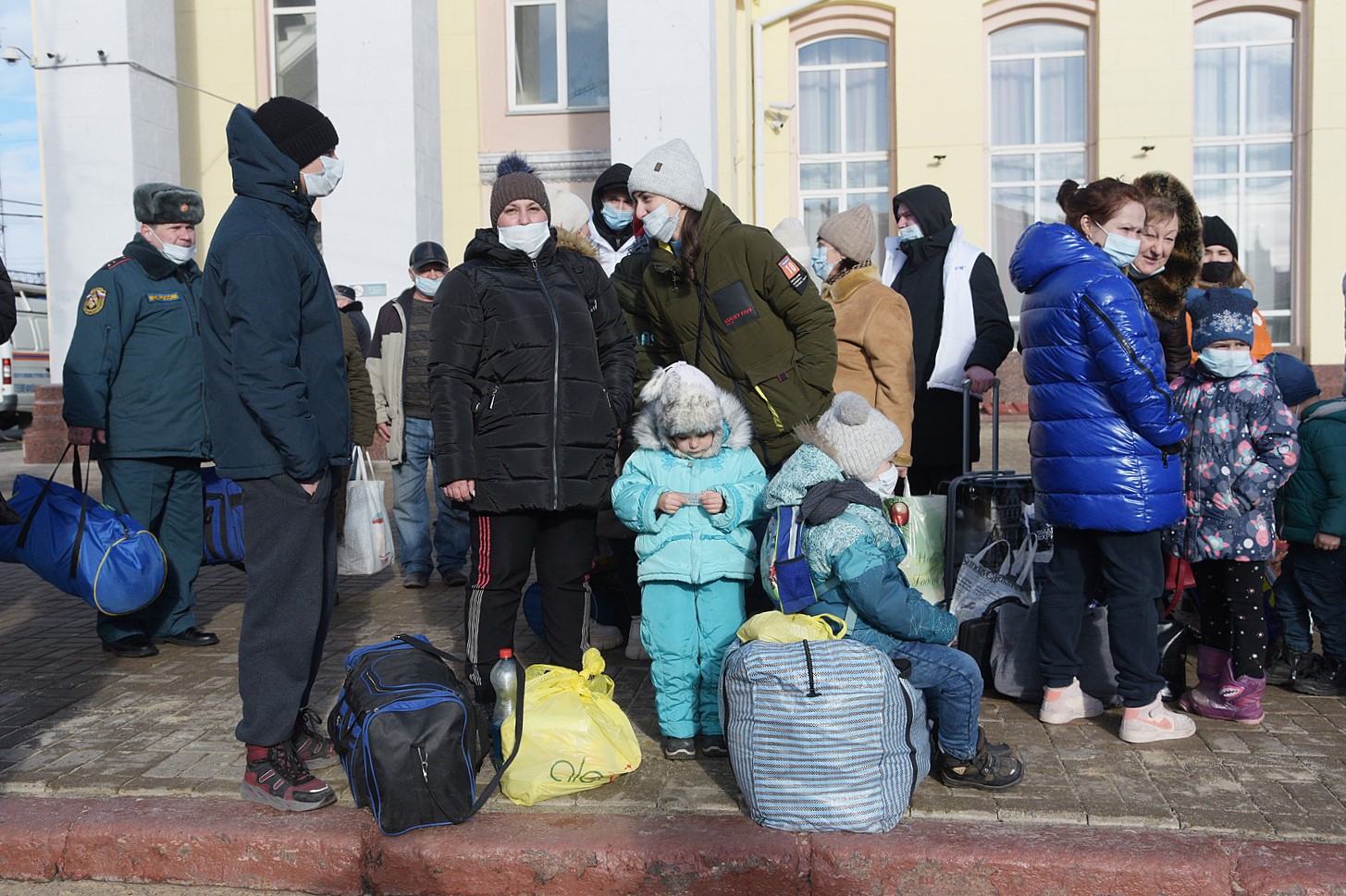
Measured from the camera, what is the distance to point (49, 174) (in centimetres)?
1258

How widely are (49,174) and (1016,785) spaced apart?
40.4 ft

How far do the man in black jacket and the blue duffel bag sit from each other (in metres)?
1.70

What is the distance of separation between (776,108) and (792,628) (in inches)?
522

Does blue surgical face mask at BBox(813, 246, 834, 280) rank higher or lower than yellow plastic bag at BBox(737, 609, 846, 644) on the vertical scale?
higher

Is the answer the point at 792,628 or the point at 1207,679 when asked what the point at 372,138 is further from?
the point at 1207,679

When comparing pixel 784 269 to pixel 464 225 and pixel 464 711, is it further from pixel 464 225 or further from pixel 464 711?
pixel 464 225

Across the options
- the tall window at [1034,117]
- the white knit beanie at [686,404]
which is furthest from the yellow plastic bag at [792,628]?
the tall window at [1034,117]

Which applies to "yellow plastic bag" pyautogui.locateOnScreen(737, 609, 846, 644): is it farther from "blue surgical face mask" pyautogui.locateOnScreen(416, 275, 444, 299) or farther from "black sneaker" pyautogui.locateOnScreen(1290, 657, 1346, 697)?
"blue surgical face mask" pyautogui.locateOnScreen(416, 275, 444, 299)

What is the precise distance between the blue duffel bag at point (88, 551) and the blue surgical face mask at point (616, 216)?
267 cm

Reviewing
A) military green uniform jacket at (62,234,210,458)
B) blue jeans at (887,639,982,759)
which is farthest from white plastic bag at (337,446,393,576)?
blue jeans at (887,639,982,759)

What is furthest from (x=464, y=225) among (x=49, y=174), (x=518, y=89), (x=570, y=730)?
(x=570, y=730)

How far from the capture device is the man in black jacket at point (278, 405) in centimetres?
374

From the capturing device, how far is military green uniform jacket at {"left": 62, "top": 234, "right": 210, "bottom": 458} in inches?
220

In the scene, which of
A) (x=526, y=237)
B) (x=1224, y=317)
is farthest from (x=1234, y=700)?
(x=526, y=237)
